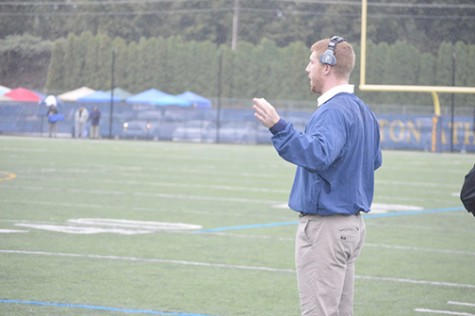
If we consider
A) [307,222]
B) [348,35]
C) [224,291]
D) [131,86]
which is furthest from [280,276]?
[131,86]

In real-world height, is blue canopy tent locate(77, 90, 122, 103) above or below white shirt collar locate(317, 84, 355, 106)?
above

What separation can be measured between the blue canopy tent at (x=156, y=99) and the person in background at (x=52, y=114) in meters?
4.40

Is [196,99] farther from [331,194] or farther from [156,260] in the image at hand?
[331,194]

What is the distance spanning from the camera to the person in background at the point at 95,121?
4175cm


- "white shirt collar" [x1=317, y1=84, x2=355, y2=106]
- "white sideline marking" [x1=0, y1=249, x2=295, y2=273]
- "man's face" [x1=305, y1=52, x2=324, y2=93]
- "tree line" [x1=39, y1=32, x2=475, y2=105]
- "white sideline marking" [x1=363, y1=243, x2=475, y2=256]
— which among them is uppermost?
"tree line" [x1=39, y1=32, x2=475, y2=105]

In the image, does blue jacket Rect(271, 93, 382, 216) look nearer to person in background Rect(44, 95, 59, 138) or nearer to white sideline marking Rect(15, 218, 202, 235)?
white sideline marking Rect(15, 218, 202, 235)

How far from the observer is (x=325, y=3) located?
32469 millimetres

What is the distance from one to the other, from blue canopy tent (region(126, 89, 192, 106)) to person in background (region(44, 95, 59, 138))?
14.4 ft

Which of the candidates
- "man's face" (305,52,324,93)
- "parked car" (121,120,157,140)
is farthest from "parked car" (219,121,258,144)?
"man's face" (305,52,324,93)

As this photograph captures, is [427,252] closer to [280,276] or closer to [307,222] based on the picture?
[280,276]

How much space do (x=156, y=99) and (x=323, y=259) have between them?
136 ft

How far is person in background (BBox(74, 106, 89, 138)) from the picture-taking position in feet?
137

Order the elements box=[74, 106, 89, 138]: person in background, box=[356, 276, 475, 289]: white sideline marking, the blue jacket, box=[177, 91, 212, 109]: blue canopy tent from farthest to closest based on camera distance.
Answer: box=[177, 91, 212, 109]: blue canopy tent, box=[74, 106, 89, 138]: person in background, box=[356, 276, 475, 289]: white sideline marking, the blue jacket

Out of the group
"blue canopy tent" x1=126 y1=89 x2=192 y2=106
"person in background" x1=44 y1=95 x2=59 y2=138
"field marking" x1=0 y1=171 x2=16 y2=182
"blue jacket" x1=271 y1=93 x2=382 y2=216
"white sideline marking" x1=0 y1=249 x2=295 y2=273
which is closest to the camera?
"blue jacket" x1=271 y1=93 x2=382 y2=216
